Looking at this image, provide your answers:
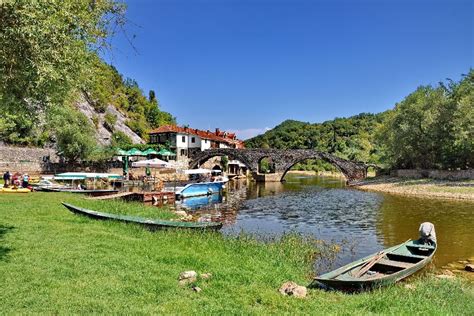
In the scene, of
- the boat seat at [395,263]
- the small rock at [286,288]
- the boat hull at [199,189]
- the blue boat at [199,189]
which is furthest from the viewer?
the boat hull at [199,189]

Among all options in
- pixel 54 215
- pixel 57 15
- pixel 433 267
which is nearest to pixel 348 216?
pixel 433 267

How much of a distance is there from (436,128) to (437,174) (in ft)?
20.8

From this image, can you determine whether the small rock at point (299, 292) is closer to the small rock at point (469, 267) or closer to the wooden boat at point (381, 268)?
the wooden boat at point (381, 268)

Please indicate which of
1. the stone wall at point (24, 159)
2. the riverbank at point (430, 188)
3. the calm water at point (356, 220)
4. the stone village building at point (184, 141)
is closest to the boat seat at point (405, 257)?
the calm water at point (356, 220)

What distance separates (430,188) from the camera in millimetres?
46125

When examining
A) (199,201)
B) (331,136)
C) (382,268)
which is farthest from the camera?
(331,136)

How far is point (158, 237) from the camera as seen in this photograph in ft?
50.8

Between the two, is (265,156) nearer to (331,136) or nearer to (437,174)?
(437,174)

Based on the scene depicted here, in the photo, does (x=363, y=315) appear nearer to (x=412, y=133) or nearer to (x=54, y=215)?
(x=54, y=215)

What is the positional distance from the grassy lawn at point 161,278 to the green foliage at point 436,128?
4064 cm

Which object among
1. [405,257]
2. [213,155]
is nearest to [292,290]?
[405,257]

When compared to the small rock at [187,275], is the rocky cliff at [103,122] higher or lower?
higher

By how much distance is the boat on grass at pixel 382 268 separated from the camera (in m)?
10.6

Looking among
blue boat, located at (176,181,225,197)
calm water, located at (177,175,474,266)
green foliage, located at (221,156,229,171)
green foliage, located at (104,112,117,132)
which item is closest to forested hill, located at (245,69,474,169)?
calm water, located at (177,175,474,266)
